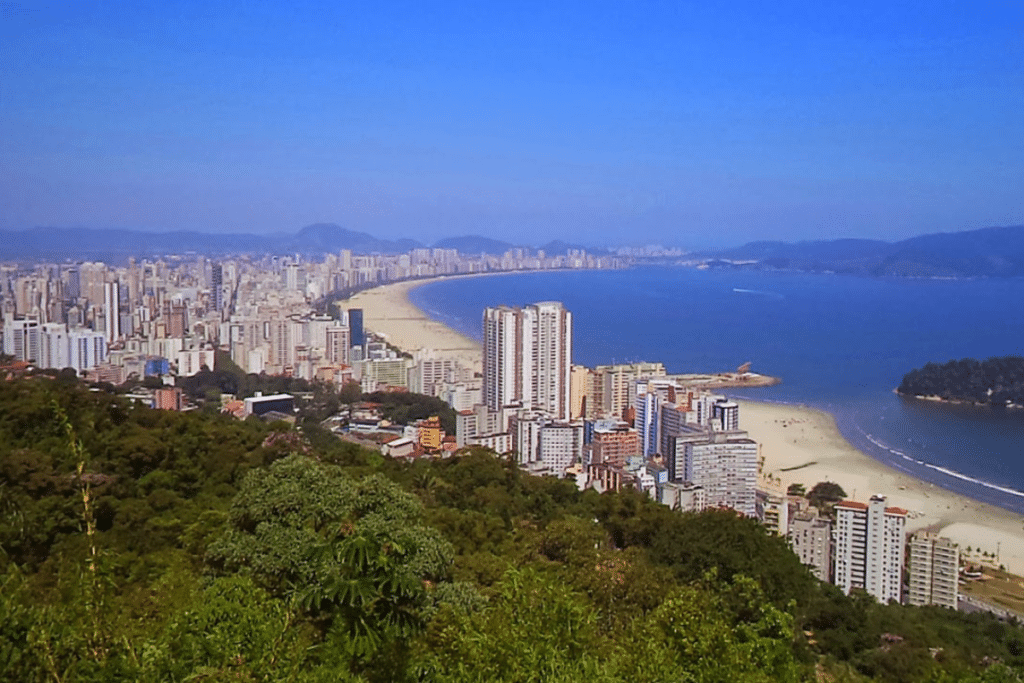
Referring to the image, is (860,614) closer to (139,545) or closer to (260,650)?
(139,545)

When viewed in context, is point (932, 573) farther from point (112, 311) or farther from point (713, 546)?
point (112, 311)

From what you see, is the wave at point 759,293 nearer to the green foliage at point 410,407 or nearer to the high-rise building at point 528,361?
the high-rise building at point 528,361

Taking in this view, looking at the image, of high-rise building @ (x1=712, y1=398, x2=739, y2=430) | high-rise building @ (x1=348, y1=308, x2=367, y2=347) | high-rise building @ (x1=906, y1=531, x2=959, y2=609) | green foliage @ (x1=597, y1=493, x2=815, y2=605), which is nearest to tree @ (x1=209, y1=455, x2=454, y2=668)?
green foliage @ (x1=597, y1=493, x2=815, y2=605)

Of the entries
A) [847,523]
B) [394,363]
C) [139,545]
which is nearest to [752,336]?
[394,363]

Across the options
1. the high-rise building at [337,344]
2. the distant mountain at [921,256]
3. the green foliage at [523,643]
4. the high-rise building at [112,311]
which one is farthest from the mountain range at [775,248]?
the green foliage at [523,643]

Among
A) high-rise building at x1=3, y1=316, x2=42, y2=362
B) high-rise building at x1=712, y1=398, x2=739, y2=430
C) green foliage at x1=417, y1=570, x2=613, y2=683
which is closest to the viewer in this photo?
green foliage at x1=417, y1=570, x2=613, y2=683

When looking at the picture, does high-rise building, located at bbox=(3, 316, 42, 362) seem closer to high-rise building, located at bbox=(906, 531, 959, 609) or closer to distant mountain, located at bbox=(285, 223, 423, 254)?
high-rise building, located at bbox=(906, 531, 959, 609)
